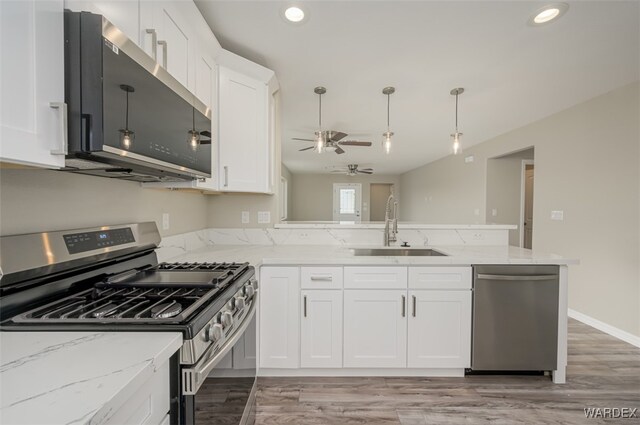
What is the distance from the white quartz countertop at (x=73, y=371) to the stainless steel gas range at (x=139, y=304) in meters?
0.05

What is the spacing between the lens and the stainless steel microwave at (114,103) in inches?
31.6

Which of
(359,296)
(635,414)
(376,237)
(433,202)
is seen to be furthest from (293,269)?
(433,202)

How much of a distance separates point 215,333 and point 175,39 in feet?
4.78

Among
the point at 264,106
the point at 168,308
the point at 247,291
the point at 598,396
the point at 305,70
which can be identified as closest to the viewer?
the point at 168,308

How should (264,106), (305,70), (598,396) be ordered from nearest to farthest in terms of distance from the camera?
(598,396), (264,106), (305,70)

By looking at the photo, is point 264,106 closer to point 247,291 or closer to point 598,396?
point 247,291

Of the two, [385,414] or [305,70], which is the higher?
[305,70]

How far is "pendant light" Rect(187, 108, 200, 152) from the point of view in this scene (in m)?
1.36

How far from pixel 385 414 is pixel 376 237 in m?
1.36

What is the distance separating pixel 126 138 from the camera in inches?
36.0

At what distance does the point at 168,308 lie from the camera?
915mm

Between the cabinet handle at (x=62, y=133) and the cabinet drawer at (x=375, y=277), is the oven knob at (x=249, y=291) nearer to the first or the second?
the cabinet drawer at (x=375, y=277)

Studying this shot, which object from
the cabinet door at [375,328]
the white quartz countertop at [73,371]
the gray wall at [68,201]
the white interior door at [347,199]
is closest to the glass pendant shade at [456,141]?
the cabinet door at [375,328]

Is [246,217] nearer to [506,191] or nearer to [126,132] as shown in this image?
[126,132]
